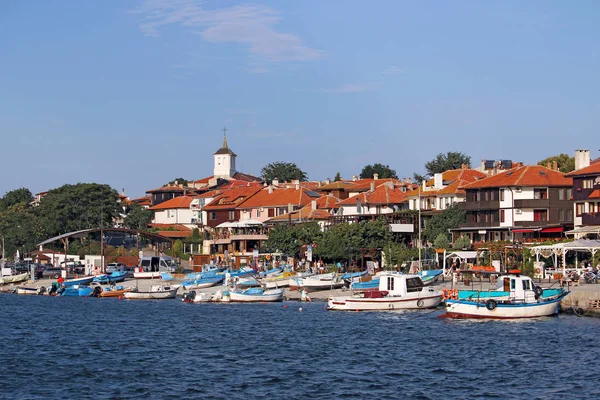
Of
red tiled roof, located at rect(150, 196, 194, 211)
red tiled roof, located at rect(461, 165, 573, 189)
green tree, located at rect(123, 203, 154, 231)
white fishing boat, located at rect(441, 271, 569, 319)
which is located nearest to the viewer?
white fishing boat, located at rect(441, 271, 569, 319)

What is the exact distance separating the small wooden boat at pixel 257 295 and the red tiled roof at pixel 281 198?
1941 inches

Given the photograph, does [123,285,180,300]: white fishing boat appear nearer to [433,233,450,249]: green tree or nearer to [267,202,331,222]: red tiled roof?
[433,233,450,249]: green tree

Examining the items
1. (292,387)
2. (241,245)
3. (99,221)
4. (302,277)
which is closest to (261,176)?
(99,221)

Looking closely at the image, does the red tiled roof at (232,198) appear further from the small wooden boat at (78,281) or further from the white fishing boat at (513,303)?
the white fishing boat at (513,303)

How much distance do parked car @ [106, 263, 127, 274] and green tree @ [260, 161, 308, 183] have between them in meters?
77.9

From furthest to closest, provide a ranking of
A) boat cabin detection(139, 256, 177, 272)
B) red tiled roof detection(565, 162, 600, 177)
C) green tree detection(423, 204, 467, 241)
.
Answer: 1. boat cabin detection(139, 256, 177, 272)
2. green tree detection(423, 204, 467, 241)
3. red tiled roof detection(565, 162, 600, 177)

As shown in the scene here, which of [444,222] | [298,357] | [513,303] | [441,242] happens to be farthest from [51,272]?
[298,357]

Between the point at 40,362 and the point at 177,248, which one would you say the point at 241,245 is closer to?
the point at 177,248

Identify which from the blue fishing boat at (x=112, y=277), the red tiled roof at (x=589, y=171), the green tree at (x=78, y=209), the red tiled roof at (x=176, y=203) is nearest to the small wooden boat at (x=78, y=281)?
the blue fishing boat at (x=112, y=277)

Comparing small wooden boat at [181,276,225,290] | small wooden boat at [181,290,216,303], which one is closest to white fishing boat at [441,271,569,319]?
small wooden boat at [181,290,216,303]

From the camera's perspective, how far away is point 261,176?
19425cm

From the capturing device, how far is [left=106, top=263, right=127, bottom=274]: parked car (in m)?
107

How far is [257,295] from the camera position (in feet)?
253

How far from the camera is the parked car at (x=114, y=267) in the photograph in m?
107
